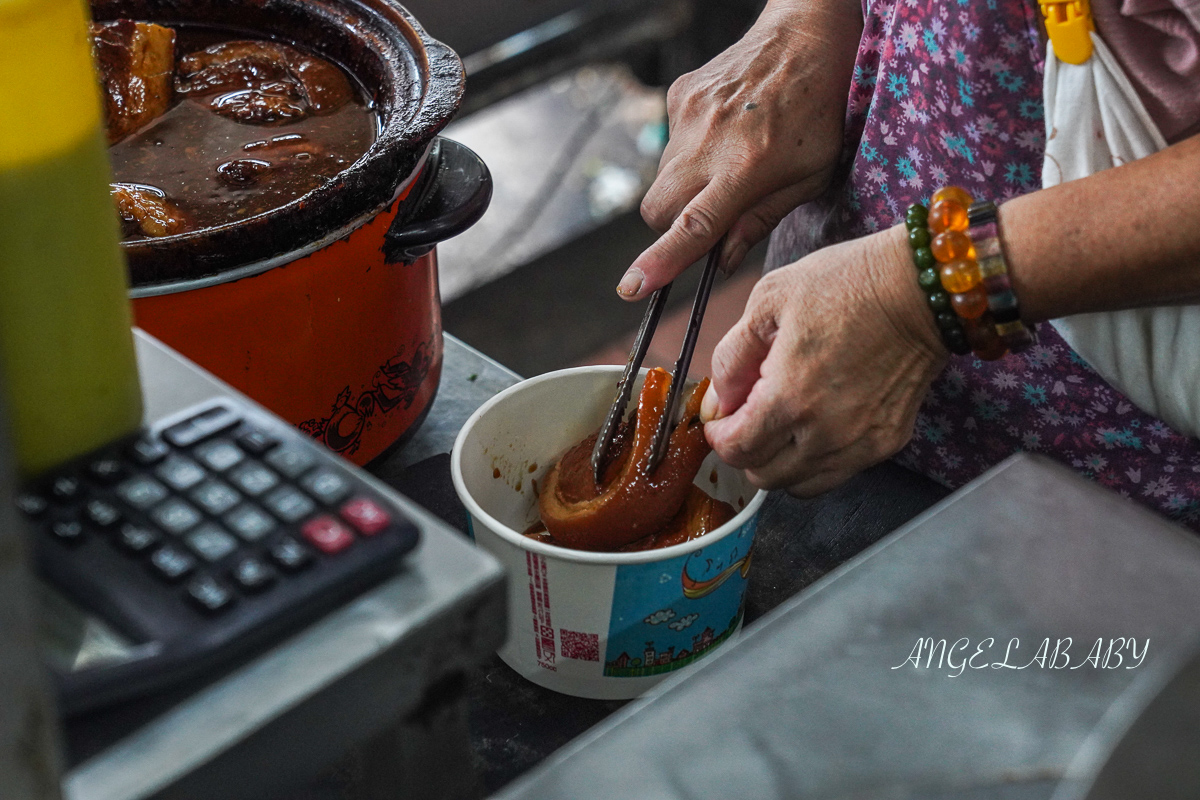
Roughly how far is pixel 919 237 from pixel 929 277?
4 centimetres

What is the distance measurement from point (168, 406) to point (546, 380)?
21.8 inches

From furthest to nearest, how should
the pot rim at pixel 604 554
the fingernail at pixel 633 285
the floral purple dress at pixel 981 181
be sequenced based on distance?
the fingernail at pixel 633 285 → the floral purple dress at pixel 981 181 → the pot rim at pixel 604 554

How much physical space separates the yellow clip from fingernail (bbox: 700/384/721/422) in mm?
404

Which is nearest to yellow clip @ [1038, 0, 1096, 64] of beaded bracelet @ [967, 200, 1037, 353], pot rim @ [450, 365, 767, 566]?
beaded bracelet @ [967, 200, 1037, 353]

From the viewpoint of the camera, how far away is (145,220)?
2.95ft

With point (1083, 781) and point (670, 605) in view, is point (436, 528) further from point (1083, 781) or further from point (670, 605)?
point (670, 605)

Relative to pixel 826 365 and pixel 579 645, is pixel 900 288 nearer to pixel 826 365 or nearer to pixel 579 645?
pixel 826 365

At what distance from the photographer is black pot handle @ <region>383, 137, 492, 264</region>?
96cm

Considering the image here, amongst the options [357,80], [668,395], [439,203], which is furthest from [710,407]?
[357,80]

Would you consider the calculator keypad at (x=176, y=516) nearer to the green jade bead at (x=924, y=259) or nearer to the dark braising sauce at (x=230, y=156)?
the dark braising sauce at (x=230, y=156)

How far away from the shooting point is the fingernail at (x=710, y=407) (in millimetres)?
991

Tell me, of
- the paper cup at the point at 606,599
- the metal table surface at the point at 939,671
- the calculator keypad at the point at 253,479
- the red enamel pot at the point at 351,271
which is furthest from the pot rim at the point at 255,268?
the metal table surface at the point at 939,671

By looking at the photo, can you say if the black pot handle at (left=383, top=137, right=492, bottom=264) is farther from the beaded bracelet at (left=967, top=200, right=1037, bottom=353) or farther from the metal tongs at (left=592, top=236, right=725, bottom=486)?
the beaded bracelet at (left=967, top=200, right=1037, bottom=353)
